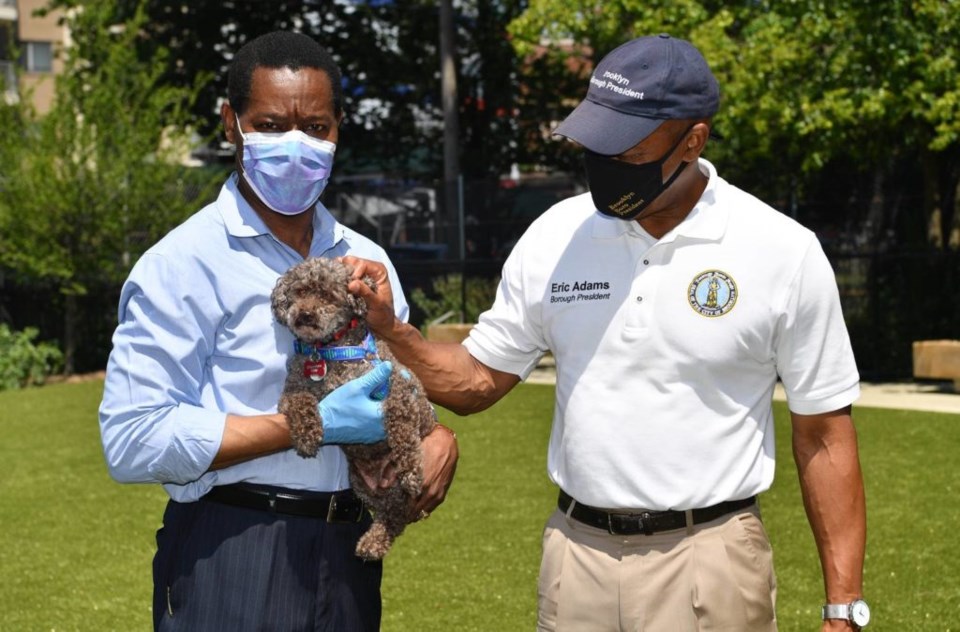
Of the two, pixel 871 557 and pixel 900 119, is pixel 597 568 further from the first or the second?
pixel 900 119

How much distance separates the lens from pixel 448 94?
3181cm

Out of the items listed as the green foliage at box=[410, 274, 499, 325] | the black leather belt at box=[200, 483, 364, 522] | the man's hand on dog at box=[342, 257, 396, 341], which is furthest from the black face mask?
the green foliage at box=[410, 274, 499, 325]

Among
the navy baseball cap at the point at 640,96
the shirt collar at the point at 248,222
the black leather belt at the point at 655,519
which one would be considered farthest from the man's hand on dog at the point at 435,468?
the navy baseball cap at the point at 640,96

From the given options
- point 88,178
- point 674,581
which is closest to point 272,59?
point 674,581

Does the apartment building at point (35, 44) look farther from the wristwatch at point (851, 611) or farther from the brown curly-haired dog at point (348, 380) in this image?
the wristwatch at point (851, 611)

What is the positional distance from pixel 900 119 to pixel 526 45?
8502mm

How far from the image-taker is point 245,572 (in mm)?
3723

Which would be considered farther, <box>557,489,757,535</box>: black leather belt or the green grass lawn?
the green grass lawn

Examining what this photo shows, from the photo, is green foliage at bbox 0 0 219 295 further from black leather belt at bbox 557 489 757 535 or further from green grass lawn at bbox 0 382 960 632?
black leather belt at bbox 557 489 757 535

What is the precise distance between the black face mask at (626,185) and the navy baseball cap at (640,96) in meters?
0.09

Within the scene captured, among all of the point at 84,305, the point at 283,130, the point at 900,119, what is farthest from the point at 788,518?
the point at 84,305

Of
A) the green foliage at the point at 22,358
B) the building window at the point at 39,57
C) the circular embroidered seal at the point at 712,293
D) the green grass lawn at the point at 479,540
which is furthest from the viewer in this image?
the building window at the point at 39,57

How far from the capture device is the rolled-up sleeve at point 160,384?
11.5 ft

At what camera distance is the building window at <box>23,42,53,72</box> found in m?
52.3
